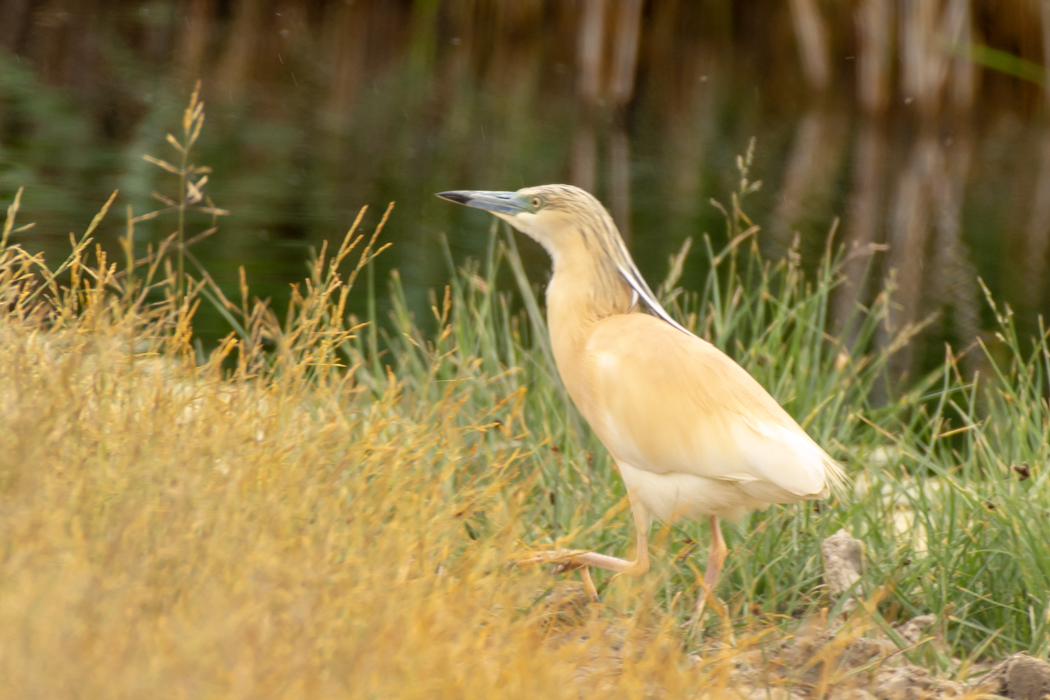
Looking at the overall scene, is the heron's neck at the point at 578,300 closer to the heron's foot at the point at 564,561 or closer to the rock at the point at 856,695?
the heron's foot at the point at 564,561

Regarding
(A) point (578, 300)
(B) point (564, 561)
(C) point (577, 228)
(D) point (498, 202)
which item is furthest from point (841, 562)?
(D) point (498, 202)

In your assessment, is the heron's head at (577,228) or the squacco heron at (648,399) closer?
the squacco heron at (648,399)

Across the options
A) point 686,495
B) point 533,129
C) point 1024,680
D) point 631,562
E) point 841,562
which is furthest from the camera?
point 533,129

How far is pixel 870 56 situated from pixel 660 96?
4.11 m

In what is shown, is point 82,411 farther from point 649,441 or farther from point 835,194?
point 835,194

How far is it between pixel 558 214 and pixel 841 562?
4.23 feet

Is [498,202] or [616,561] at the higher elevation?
[498,202]

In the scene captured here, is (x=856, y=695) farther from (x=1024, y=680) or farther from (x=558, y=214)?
(x=558, y=214)

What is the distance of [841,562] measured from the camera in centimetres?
373

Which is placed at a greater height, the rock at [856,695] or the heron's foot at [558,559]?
the heron's foot at [558,559]

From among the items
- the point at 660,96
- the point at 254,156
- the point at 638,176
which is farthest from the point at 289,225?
the point at 660,96

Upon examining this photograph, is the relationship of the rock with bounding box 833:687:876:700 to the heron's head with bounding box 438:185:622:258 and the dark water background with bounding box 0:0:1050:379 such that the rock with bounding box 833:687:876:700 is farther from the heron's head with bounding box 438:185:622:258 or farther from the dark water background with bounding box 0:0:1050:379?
the dark water background with bounding box 0:0:1050:379

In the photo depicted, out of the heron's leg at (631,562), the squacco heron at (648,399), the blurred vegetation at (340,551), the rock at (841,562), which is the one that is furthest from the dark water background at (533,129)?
the rock at (841,562)

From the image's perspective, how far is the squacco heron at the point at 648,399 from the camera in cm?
335
